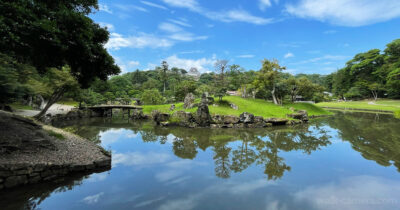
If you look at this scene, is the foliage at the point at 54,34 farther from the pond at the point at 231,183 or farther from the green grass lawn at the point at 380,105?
the green grass lawn at the point at 380,105

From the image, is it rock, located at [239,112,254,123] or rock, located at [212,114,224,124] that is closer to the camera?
rock, located at [239,112,254,123]

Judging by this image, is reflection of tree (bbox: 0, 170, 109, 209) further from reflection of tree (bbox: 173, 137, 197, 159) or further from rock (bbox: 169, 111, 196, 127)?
rock (bbox: 169, 111, 196, 127)

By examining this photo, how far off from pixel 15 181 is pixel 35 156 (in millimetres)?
1004

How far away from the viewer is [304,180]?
22.1 feet

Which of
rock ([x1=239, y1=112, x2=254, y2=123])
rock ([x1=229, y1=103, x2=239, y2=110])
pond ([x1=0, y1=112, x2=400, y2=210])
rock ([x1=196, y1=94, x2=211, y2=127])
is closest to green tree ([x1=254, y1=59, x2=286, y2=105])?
rock ([x1=229, y1=103, x2=239, y2=110])

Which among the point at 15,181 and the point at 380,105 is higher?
the point at 380,105

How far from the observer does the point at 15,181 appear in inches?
233

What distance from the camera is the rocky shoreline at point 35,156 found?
235 inches

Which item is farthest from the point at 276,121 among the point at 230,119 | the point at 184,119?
the point at 184,119

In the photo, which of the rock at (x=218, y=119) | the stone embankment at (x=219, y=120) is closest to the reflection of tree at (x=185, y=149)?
the stone embankment at (x=219, y=120)

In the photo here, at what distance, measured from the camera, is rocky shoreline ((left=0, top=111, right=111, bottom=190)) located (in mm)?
5975

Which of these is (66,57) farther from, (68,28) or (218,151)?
(218,151)

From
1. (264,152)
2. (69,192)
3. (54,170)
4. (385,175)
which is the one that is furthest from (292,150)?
(54,170)

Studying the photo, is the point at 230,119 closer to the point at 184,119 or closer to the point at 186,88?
the point at 184,119
